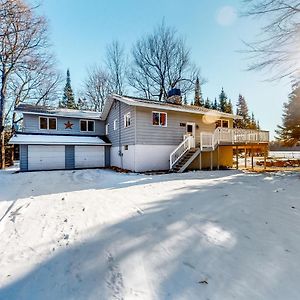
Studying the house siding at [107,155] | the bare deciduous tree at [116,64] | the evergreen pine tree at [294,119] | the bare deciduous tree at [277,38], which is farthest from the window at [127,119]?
the bare deciduous tree at [116,64]

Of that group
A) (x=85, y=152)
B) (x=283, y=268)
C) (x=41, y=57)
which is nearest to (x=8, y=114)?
(x=41, y=57)

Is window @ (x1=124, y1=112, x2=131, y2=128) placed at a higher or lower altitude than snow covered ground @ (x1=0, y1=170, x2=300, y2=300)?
higher

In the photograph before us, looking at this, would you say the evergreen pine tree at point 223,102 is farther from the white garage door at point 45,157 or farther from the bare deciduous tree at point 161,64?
the white garage door at point 45,157

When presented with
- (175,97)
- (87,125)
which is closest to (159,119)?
(175,97)

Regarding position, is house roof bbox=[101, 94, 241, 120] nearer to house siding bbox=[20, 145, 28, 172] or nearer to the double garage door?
the double garage door

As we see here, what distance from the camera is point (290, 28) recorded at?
28.2 ft

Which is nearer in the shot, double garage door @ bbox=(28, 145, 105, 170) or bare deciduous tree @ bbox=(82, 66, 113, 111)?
double garage door @ bbox=(28, 145, 105, 170)

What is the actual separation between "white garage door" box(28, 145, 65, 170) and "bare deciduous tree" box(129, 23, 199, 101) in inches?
598

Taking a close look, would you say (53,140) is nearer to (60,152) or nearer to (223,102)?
(60,152)

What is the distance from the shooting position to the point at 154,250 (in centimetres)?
313

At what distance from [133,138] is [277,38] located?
8747mm

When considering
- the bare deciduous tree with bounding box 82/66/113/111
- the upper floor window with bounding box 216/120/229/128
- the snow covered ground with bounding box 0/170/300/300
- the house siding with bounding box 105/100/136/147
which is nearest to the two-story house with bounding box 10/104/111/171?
the house siding with bounding box 105/100/136/147

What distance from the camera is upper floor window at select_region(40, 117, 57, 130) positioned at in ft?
56.6

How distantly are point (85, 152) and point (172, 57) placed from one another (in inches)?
663
